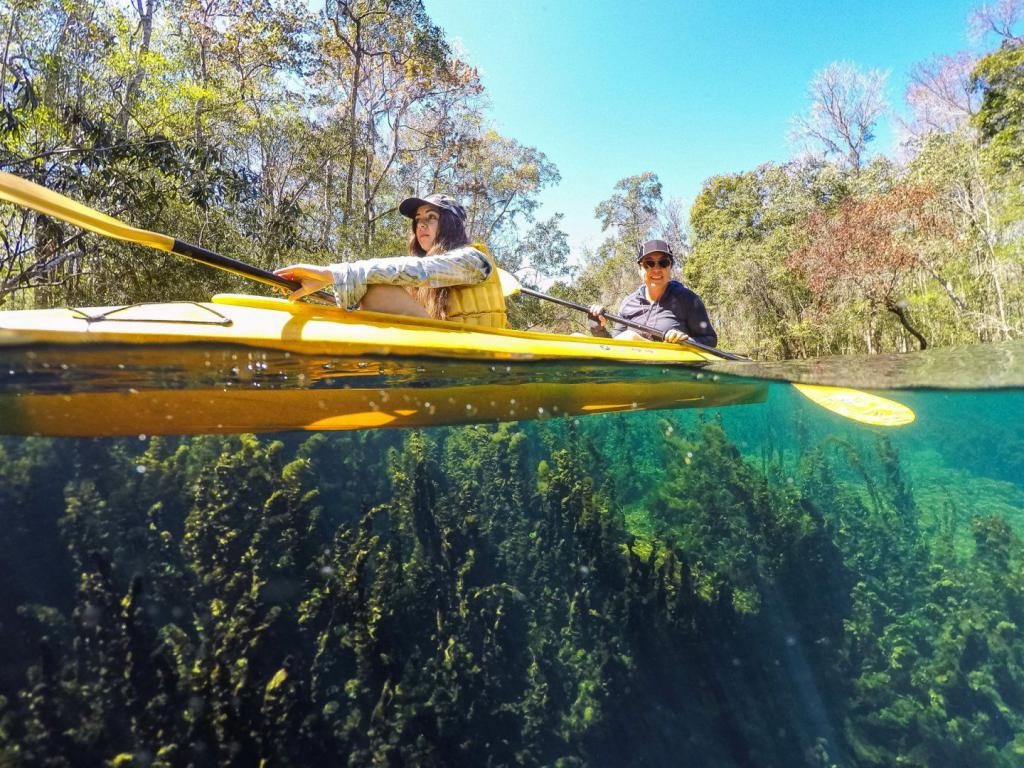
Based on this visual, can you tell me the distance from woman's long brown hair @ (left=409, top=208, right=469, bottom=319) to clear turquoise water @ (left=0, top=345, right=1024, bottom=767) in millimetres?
414

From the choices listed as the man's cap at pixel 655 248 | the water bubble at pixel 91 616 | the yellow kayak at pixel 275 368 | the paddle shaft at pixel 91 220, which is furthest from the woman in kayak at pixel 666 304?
the water bubble at pixel 91 616

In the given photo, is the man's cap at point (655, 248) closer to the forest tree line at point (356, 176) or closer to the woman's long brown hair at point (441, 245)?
the woman's long brown hair at point (441, 245)

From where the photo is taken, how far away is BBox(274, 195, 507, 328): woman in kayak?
2873 mm

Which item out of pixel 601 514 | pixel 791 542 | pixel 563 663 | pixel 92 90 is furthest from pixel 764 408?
pixel 92 90

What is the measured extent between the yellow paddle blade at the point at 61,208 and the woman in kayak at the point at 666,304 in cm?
373

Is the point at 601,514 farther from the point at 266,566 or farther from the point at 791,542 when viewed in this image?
the point at 266,566

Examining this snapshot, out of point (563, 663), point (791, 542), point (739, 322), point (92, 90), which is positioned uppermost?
point (92, 90)

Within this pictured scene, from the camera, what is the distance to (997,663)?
16.8 feet

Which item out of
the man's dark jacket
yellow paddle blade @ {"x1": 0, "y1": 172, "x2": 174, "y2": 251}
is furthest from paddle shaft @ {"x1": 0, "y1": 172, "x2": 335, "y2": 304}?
the man's dark jacket

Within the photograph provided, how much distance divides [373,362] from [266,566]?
76.1 inches

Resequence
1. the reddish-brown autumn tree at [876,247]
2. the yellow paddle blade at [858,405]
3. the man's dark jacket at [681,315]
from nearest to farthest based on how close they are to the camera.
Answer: the yellow paddle blade at [858,405] → the man's dark jacket at [681,315] → the reddish-brown autumn tree at [876,247]

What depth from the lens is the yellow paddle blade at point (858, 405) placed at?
4.95 meters

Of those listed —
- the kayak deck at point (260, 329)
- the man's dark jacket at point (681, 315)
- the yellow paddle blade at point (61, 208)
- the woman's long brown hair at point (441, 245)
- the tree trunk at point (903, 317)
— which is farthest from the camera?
the tree trunk at point (903, 317)

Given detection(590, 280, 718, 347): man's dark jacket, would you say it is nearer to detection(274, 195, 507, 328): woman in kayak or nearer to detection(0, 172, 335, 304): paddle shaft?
detection(274, 195, 507, 328): woman in kayak
